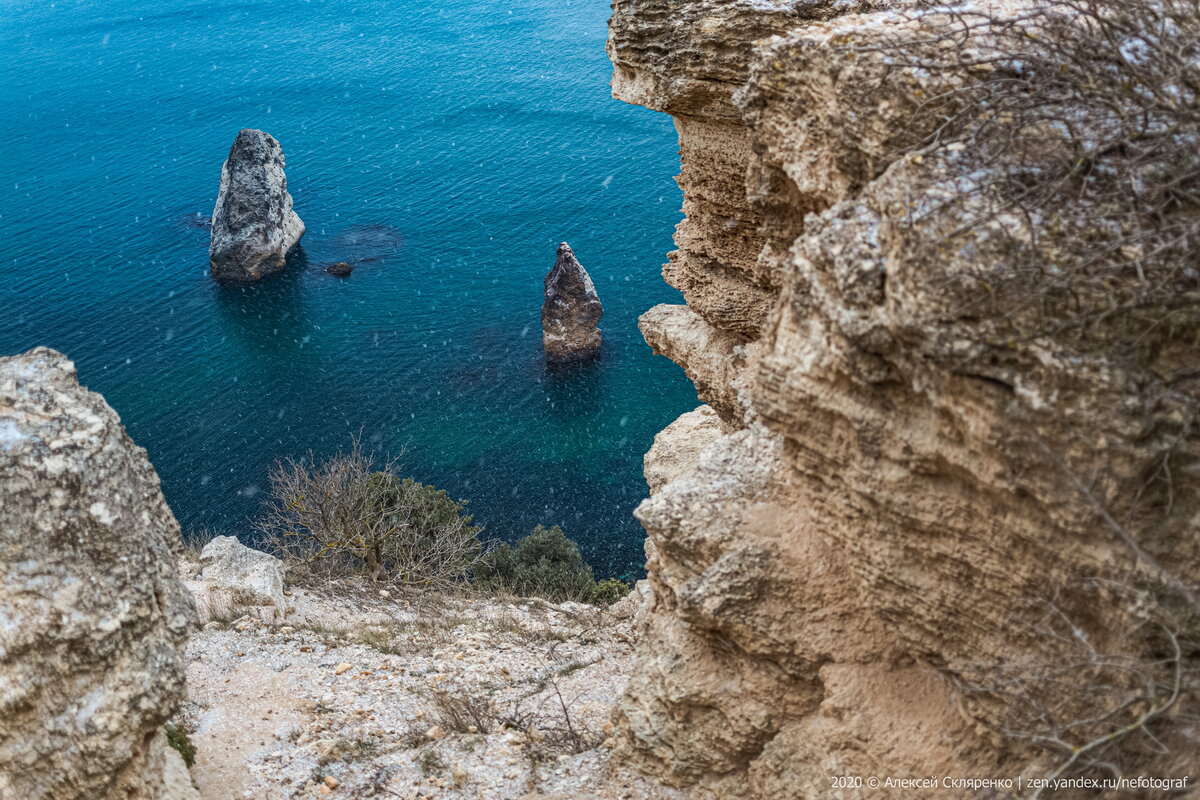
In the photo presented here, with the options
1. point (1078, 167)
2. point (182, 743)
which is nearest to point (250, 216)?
point (182, 743)

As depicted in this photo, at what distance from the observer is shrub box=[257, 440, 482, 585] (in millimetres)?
21469

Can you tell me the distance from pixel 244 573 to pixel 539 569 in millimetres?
8628

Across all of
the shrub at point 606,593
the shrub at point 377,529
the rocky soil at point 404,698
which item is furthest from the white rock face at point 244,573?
the shrub at point 606,593

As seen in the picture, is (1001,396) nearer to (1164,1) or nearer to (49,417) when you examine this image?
(1164,1)

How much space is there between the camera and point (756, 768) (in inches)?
367

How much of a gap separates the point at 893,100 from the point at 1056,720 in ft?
14.9

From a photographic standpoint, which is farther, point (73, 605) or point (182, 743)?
point (182, 743)

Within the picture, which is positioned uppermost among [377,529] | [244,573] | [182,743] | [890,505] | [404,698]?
[890,505]

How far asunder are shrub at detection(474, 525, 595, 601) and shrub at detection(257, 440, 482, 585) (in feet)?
2.40

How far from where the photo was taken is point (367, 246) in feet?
163

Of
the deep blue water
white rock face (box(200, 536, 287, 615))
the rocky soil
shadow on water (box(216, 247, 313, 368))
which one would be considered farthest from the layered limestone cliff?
shadow on water (box(216, 247, 313, 368))

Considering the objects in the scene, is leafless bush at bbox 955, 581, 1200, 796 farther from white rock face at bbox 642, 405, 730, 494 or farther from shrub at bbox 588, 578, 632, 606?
shrub at bbox 588, 578, 632, 606

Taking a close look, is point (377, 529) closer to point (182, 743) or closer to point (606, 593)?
point (606, 593)

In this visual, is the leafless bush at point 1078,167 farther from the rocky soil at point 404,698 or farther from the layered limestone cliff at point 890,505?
the rocky soil at point 404,698
